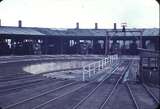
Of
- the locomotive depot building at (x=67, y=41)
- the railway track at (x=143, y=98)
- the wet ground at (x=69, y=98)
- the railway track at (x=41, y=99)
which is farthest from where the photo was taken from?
the locomotive depot building at (x=67, y=41)

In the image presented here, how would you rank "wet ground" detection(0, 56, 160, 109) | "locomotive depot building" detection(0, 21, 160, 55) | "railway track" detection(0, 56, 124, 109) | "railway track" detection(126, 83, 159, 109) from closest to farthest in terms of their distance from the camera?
"railway track" detection(0, 56, 124, 109), "wet ground" detection(0, 56, 160, 109), "railway track" detection(126, 83, 159, 109), "locomotive depot building" detection(0, 21, 160, 55)

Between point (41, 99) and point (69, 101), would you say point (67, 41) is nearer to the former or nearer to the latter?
point (41, 99)

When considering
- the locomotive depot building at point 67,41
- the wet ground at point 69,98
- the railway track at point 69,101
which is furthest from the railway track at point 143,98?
the locomotive depot building at point 67,41

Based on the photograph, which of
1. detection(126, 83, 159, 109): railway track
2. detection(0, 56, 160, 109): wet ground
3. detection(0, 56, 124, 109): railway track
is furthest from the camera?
detection(126, 83, 159, 109): railway track

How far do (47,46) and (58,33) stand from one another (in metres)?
2.89

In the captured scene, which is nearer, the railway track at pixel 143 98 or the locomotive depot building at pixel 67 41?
the railway track at pixel 143 98

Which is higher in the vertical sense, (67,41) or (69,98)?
(67,41)

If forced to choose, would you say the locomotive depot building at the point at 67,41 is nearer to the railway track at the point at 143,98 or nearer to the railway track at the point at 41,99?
the railway track at the point at 41,99

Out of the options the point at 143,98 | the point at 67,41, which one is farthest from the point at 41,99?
the point at 67,41

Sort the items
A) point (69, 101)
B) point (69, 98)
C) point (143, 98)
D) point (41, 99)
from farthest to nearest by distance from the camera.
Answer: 1. point (143, 98)
2. point (69, 98)
3. point (41, 99)
4. point (69, 101)

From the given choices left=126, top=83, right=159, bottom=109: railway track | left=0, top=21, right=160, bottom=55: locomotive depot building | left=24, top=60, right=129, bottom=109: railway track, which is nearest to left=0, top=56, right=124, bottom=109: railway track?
left=24, top=60, right=129, bottom=109: railway track

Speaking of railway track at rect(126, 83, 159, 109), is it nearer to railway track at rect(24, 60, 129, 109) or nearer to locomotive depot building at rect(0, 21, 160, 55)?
railway track at rect(24, 60, 129, 109)

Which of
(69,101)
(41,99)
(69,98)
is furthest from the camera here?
(69,98)

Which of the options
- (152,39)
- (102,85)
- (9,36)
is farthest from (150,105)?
(152,39)
